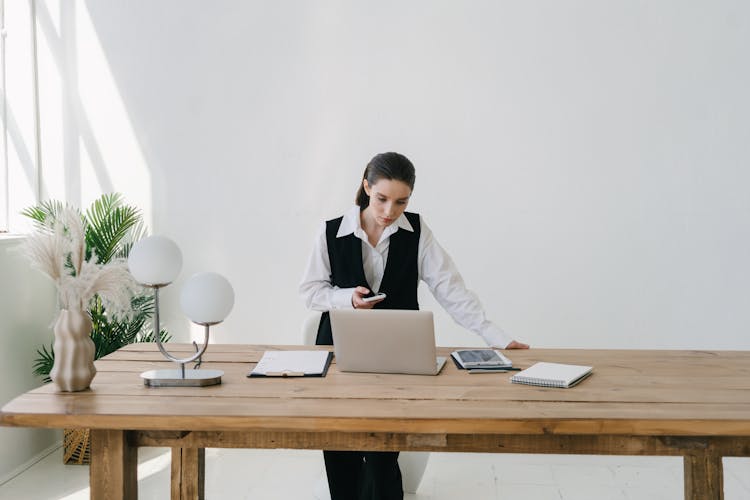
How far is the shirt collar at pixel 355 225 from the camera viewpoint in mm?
2977

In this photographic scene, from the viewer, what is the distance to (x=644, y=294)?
13.5 feet

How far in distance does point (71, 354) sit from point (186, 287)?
1.17 ft

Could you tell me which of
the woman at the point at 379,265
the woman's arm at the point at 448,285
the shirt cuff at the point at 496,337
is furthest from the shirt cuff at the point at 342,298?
the shirt cuff at the point at 496,337

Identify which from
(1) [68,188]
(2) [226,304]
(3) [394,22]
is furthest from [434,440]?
(1) [68,188]

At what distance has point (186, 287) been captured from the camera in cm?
214

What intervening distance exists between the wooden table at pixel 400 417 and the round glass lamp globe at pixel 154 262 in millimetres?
310

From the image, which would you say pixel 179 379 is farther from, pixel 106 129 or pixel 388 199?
pixel 106 129

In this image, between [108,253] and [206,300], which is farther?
[108,253]

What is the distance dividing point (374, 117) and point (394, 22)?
0.52 metres

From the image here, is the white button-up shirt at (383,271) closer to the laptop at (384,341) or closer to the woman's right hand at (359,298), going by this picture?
the woman's right hand at (359,298)

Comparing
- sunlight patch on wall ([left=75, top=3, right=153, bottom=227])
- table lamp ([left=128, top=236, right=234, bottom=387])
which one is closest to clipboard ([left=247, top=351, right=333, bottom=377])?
table lamp ([left=128, top=236, right=234, bottom=387])

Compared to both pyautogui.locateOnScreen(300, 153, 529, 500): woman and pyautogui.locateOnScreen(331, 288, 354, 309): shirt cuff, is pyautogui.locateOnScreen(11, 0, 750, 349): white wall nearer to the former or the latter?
pyautogui.locateOnScreen(300, 153, 529, 500): woman

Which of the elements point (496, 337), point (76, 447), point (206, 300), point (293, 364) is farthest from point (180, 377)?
point (76, 447)

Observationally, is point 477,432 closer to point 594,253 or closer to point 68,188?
point 594,253
